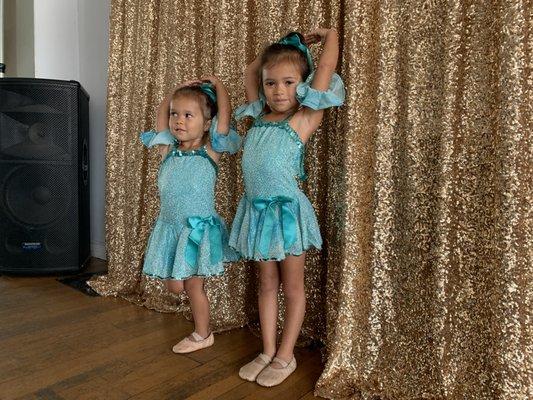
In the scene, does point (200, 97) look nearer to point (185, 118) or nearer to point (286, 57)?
point (185, 118)

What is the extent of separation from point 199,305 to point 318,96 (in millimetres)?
A: 846

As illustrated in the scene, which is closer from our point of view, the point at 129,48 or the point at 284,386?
the point at 284,386

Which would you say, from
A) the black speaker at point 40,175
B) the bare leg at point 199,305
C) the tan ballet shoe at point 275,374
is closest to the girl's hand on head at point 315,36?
the bare leg at point 199,305

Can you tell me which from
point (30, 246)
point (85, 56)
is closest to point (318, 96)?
point (30, 246)

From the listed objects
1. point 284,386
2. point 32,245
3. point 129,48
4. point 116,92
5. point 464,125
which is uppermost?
point 129,48

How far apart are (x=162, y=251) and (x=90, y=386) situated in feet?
1.50

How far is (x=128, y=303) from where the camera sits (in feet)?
6.47

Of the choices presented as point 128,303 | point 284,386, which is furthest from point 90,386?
point 128,303

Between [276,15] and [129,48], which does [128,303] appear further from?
[276,15]

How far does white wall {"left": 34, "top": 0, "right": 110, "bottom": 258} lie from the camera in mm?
2582

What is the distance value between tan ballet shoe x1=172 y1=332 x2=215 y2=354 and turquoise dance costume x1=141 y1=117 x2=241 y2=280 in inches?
10.0

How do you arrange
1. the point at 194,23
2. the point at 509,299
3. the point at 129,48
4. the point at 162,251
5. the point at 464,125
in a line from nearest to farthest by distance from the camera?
1. the point at 509,299
2. the point at 464,125
3. the point at 162,251
4. the point at 194,23
5. the point at 129,48

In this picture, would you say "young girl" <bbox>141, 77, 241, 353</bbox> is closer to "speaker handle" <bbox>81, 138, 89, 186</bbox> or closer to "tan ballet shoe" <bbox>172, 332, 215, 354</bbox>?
"tan ballet shoe" <bbox>172, 332, 215, 354</bbox>

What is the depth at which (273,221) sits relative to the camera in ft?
4.11
